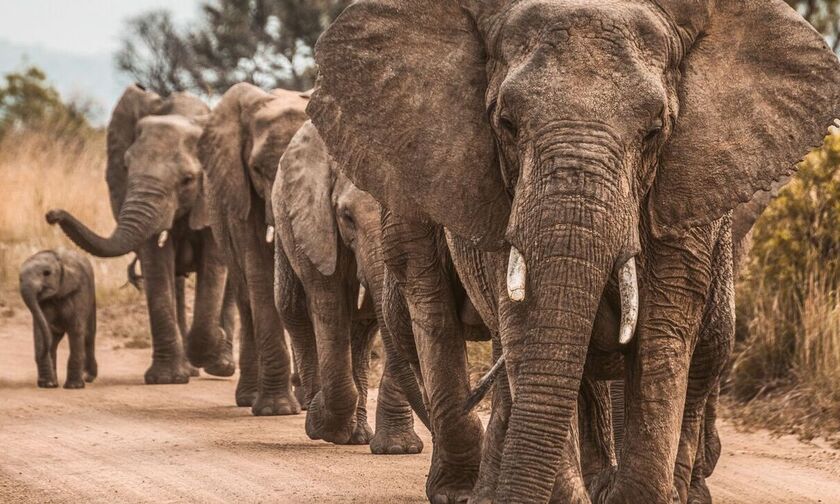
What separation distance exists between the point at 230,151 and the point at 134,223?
89.7 inches

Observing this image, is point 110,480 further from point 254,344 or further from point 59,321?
point 59,321

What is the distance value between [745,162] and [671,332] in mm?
529

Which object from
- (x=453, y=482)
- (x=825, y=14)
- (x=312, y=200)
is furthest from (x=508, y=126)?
(x=825, y=14)

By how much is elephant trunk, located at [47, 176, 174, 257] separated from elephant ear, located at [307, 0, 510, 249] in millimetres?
7736

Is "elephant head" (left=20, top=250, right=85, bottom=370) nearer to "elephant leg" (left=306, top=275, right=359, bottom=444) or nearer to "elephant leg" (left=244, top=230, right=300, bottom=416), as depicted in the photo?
"elephant leg" (left=244, top=230, right=300, bottom=416)

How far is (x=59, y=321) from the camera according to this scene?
43.4 ft

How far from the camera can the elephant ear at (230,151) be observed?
37.2ft

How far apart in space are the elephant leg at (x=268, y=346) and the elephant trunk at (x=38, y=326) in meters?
2.09

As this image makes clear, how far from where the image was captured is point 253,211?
11.4m

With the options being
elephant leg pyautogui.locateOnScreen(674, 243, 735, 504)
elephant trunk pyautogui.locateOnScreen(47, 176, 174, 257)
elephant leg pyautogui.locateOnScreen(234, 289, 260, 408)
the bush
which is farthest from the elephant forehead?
elephant trunk pyautogui.locateOnScreen(47, 176, 174, 257)

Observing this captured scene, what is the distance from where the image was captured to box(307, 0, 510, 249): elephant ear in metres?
5.38

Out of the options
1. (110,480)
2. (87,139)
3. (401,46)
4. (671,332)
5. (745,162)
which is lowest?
(110,480)

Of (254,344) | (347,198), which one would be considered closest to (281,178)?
(347,198)

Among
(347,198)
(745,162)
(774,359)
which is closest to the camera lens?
(745,162)
